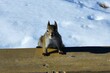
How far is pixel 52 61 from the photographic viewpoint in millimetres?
4406

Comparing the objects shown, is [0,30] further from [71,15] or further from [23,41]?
[71,15]

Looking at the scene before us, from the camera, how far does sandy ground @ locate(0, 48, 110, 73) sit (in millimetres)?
4227

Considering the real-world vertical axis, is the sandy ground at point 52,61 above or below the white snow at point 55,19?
above

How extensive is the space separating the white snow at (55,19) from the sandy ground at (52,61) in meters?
1.44

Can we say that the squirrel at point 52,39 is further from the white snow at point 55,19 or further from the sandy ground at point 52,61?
the white snow at point 55,19

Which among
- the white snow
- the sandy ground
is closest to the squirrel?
the sandy ground

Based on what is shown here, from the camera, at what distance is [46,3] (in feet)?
25.9

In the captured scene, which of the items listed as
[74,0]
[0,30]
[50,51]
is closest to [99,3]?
[74,0]

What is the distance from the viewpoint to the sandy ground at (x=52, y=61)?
4227mm

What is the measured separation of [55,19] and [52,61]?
2.88 metres

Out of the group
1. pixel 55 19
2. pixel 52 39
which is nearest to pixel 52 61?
pixel 52 39

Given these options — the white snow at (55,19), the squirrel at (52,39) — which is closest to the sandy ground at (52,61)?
the squirrel at (52,39)

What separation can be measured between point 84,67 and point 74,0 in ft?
12.8

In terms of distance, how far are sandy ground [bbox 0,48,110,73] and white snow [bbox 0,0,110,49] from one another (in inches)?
56.5
